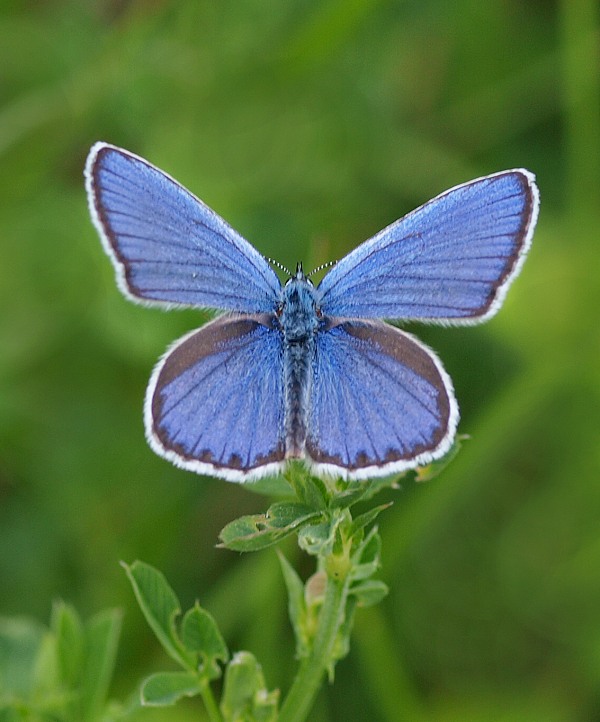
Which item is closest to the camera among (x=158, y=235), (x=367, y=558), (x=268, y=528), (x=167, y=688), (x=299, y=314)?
(x=268, y=528)

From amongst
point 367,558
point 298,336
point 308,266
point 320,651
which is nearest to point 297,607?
point 320,651

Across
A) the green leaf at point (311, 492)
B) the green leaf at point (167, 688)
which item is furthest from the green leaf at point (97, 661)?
the green leaf at point (311, 492)

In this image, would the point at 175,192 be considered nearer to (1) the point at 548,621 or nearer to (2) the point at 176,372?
(2) the point at 176,372

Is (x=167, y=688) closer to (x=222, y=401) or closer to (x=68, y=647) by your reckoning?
(x=68, y=647)

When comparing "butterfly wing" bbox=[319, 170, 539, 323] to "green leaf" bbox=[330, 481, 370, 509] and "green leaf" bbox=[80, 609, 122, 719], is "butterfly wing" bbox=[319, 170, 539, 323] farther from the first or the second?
"green leaf" bbox=[80, 609, 122, 719]

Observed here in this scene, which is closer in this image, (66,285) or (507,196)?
(507,196)

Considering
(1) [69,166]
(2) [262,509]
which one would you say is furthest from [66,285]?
(2) [262,509]
